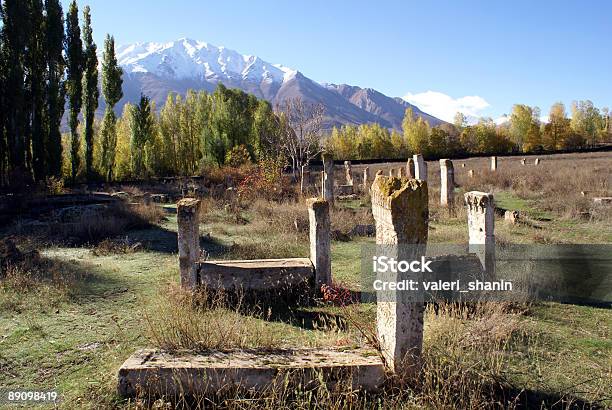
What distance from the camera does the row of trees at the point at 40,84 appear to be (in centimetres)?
2514

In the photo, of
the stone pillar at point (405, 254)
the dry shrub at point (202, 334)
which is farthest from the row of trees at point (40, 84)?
the stone pillar at point (405, 254)

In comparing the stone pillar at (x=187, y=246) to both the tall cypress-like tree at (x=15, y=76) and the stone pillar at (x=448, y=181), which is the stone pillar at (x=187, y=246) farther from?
the tall cypress-like tree at (x=15, y=76)

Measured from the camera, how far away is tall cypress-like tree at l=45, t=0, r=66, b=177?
27438 mm

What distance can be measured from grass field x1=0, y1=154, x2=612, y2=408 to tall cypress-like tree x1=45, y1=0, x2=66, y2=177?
1783 cm

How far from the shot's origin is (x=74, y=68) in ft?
98.5

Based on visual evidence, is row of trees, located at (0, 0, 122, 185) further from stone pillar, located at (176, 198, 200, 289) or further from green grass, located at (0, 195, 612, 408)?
stone pillar, located at (176, 198, 200, 289)

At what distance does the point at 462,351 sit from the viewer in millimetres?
5023

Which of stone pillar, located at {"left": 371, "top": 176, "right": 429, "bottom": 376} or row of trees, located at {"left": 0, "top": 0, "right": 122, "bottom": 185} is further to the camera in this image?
row of trees, located at {"left": 0, "top": 0, "right": 122, "bottom": 185}

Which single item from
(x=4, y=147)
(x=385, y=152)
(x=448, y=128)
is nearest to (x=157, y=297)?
(x=4, y=147)

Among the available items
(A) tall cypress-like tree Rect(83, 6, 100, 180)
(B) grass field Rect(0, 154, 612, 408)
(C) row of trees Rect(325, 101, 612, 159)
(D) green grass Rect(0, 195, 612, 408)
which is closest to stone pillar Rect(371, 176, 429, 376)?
(B) grass field Rect(0, 154, 612, 408)

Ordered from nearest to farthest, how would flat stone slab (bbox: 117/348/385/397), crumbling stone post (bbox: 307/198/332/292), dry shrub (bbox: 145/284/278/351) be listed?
flat stone slab (bbox: 117/348/385/397) < dry shrub (bbox: 145/284/278/351) < crumbling stone post (bbox: 307/198/332/292)

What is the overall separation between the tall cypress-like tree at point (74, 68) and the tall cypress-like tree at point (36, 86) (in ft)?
8.24

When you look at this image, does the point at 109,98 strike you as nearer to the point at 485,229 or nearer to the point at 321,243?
the point at 321,243

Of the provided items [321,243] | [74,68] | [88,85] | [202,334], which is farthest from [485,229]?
[88,85]
